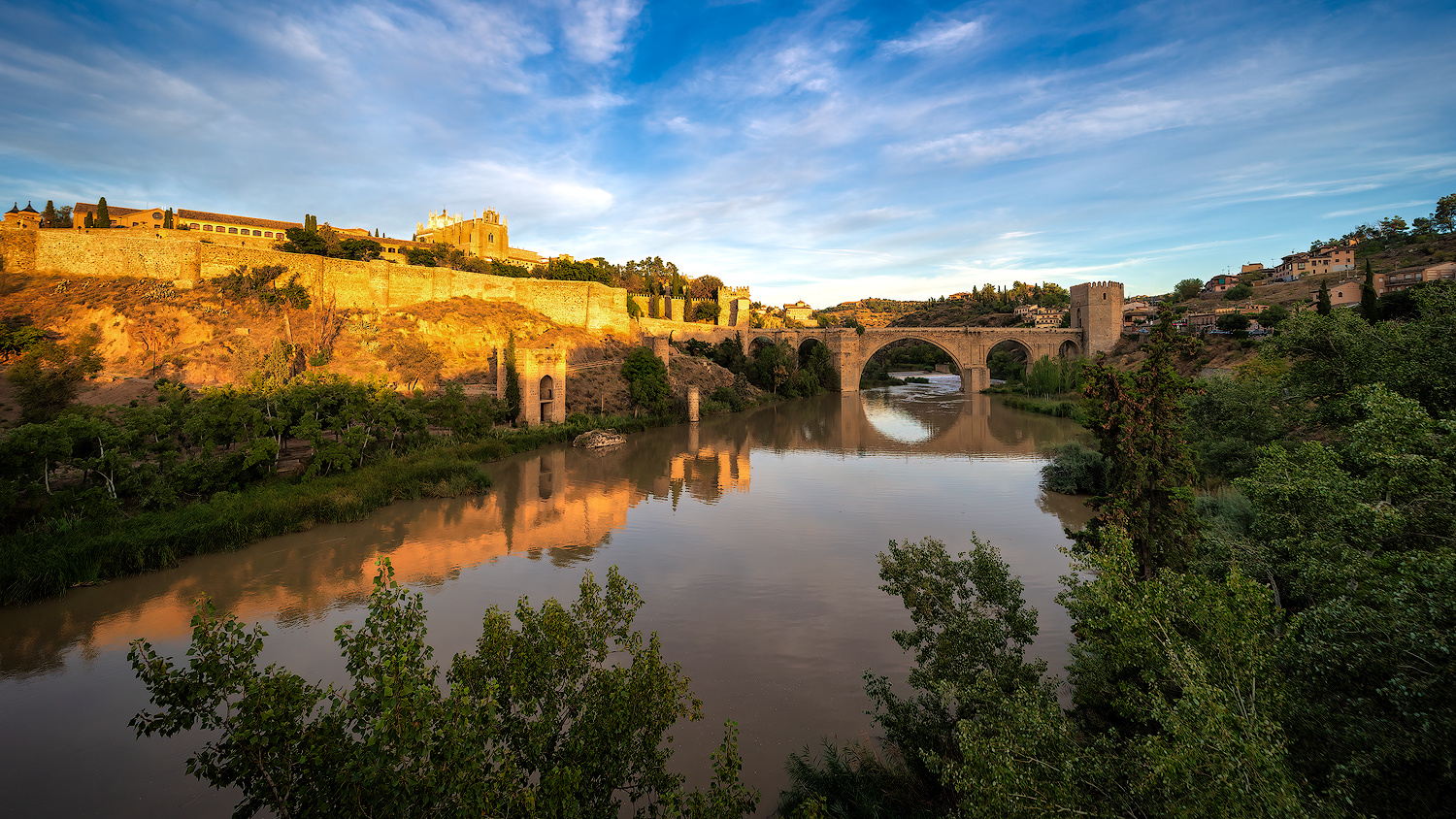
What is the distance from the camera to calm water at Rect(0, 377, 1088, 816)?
608 cm

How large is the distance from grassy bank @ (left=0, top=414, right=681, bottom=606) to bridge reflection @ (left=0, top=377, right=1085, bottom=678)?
0.28 meters

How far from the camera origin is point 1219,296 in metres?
56.0

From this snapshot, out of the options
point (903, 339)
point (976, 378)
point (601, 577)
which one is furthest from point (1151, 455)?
point (903, 339)

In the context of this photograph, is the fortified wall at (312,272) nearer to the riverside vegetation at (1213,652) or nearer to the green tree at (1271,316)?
the riverside vegetation at (1213,652)

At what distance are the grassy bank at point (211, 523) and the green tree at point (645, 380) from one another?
41.6 ft

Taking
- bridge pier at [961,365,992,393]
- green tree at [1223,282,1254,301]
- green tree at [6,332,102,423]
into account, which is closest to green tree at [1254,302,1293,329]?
bridge pier at [961,365,992,393]

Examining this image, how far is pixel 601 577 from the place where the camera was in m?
11.1

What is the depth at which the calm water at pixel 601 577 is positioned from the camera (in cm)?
608

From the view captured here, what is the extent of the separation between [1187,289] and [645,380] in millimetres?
69532

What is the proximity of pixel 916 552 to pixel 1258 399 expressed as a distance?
12.9 meters

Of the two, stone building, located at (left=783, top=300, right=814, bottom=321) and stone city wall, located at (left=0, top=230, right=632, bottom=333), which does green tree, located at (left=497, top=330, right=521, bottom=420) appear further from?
stone building, located at (left=783, top=300, right=814, bottom=321)

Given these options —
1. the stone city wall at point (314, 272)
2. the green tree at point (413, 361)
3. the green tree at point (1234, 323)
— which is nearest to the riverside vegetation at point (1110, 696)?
the green tree at point (413, 361)

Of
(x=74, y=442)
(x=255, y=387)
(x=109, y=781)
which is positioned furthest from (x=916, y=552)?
(x=255, y=387)

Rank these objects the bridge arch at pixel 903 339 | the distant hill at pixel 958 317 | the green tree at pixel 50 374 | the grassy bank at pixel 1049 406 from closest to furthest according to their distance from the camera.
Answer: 1. the green tree at pixel 50 374
2. the grassy bank at pixel 1049 406
3. the bridge arch at pixel 903 339
4. the distant hill at pixel 958 317
